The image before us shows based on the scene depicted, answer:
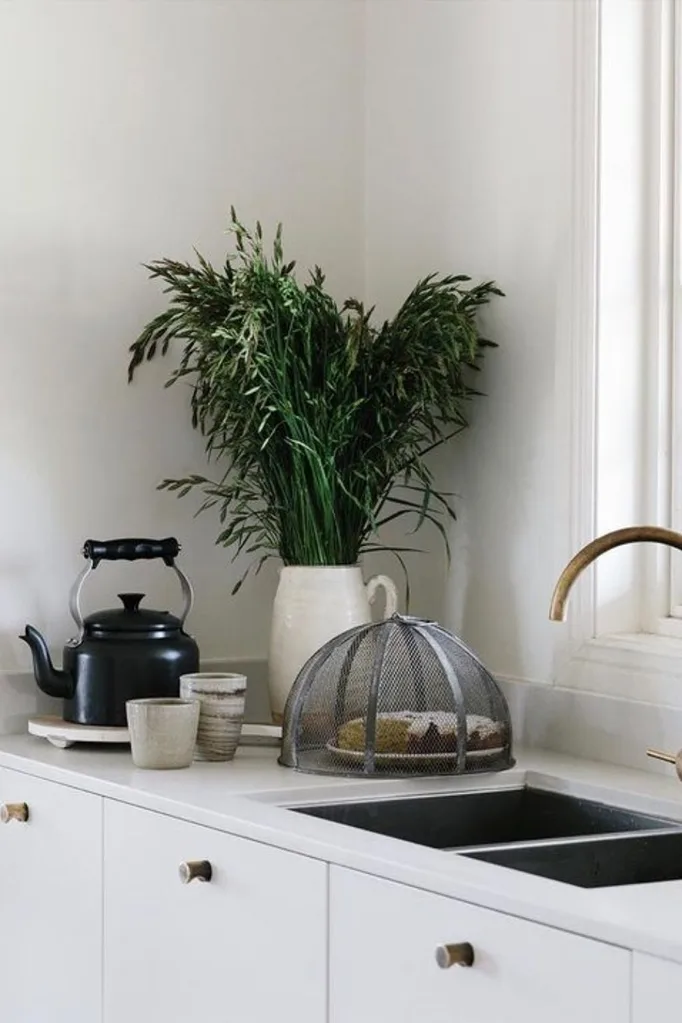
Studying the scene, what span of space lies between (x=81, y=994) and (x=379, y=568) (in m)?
1.01

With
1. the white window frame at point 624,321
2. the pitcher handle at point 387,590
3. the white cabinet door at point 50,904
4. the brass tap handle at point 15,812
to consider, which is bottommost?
the white cabinet door at point 50,904

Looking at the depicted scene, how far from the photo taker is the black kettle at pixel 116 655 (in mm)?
2400

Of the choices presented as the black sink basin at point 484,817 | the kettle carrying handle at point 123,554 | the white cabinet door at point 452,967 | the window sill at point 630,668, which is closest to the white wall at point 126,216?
the kettle carrying handle at point 123,554

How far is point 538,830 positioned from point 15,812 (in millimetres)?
763

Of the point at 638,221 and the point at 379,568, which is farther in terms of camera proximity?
the point at 379,568

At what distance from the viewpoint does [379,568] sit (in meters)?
2.88

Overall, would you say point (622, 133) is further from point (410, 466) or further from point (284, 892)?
point (284, 892)

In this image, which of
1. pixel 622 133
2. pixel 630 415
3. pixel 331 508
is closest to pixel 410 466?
pixel 331 508

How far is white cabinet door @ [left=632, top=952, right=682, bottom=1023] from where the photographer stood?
127 centimetres

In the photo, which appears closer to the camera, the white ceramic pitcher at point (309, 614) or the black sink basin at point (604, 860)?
the black sink basin at point (604, 860)

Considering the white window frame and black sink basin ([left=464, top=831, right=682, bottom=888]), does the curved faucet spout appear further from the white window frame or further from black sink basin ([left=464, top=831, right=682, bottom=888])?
the white window frame

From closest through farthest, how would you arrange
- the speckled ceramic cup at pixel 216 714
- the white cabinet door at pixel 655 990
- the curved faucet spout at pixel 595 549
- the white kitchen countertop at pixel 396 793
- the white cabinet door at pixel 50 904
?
the white cabinet door at pixel 655 990, the white kitchen countertop at pixel 396 793, the curved faucet spout at pixel 595 549, the white cabinet door at pixel 50 904, the speckled ceramic cup at pixel 216 714

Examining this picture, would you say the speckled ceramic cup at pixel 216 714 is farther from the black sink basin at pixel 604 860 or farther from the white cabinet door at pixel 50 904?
the black sink basin at pixel 604 860

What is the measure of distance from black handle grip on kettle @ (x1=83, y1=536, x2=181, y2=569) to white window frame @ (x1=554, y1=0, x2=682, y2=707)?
0.64m
